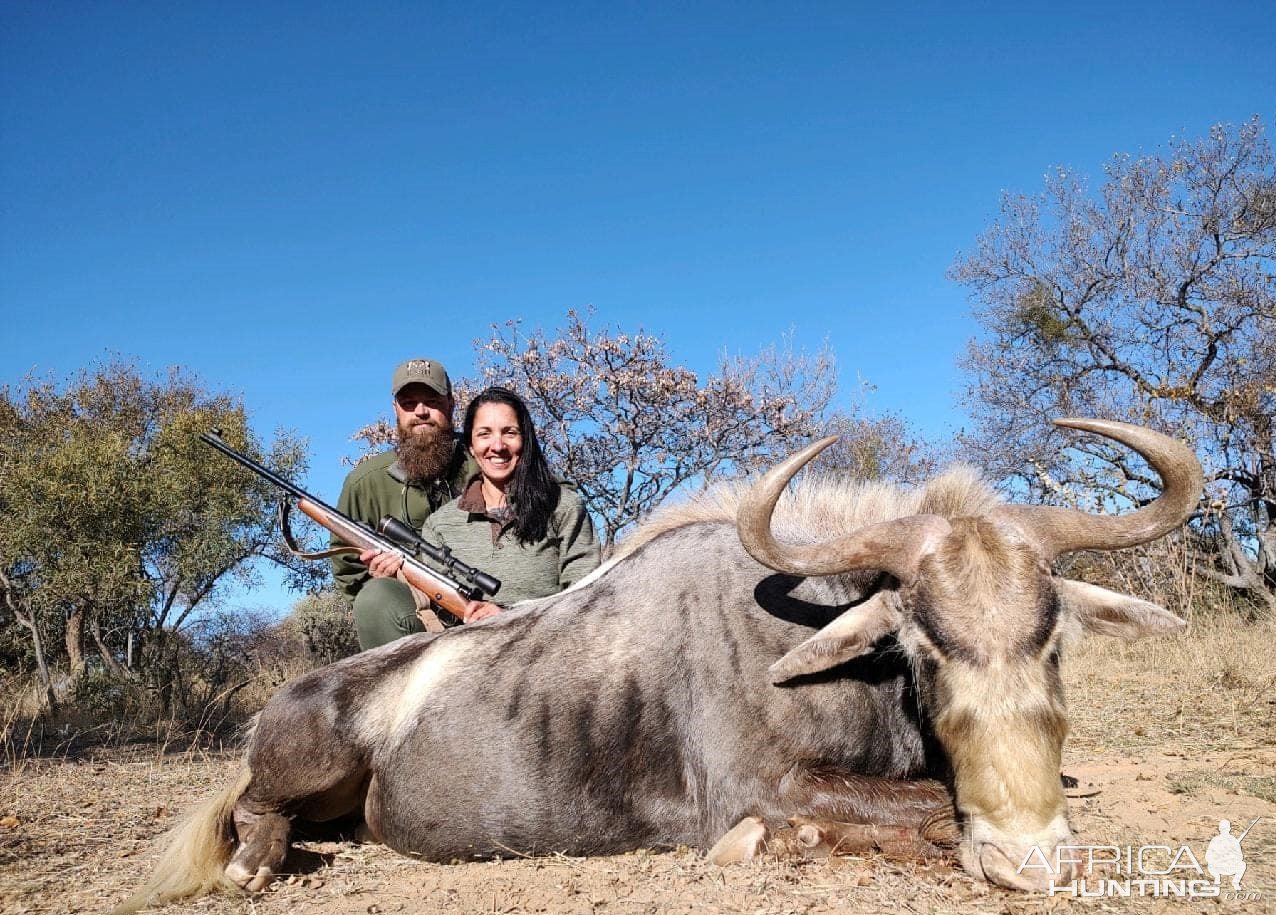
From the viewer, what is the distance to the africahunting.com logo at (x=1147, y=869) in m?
2.44

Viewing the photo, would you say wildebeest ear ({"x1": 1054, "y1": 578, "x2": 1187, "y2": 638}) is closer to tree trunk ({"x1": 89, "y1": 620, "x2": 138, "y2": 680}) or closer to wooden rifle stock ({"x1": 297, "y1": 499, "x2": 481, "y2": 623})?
wooden rifle stock ({"x1": 297, "y1": 499, "x2": 481, "y2": 623})

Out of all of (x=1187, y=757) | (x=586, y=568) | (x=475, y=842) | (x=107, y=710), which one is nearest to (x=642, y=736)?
(x=475, y=842)

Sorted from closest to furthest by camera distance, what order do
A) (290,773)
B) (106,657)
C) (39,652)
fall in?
(290,773) < (39,652) < (106,657)

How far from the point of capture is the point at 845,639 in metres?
3.01

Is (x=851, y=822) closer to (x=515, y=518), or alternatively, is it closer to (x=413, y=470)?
(x=515, y=518)

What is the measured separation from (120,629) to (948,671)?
12.4 metres

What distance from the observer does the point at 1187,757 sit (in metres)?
4.45

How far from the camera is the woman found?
5055 mm

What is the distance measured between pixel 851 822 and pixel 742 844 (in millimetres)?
372

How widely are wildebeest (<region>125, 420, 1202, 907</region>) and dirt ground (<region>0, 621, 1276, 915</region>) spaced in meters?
0.15

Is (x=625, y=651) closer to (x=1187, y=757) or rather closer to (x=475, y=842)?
(x=475, y=842)

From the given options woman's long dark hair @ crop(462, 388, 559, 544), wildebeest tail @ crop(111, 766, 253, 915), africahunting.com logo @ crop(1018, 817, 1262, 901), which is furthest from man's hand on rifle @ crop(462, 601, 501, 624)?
africahunting.com logo @ crop(1018, 817, 1262, 901)

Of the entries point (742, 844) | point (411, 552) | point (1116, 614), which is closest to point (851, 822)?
point (742, 844)

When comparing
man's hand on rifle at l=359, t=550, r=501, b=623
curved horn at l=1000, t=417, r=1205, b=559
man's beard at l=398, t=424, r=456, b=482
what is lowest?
man's hand on rifle at l=359, t=550, r=501, b=623
